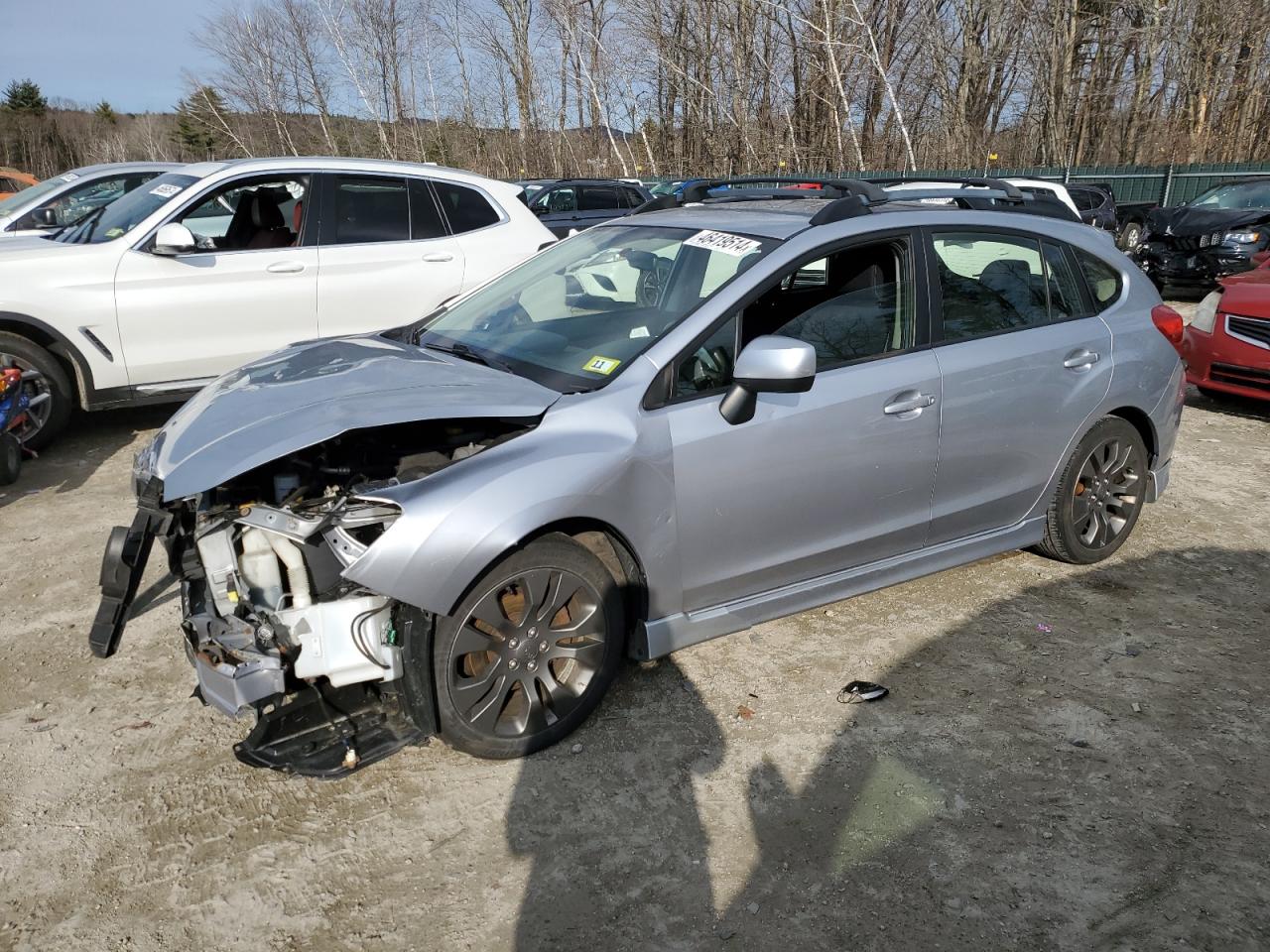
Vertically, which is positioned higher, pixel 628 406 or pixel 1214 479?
pixel 628 406

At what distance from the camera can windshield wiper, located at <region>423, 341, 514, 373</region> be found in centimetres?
360

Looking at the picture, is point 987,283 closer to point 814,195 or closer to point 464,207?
point 814,195

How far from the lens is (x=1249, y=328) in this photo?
7305 millimetres

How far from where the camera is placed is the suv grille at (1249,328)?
7191 millimetres

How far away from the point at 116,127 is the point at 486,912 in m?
68.7

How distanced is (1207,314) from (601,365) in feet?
21.1

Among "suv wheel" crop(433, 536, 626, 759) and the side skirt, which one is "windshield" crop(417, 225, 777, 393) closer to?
"suv wheel" crop(433, 536, 626, 759)

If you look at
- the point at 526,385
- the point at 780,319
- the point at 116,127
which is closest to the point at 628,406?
the point at 526,385

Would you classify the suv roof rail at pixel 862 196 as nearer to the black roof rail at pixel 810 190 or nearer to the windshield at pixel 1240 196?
the black roof rail at pixel 810 190

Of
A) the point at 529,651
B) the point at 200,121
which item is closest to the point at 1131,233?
the point at 529,651

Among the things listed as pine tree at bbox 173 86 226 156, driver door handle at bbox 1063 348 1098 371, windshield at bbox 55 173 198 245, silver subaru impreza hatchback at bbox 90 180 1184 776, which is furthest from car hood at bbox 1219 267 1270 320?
pine tree at bbox 173 86 226 156

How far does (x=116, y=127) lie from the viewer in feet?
194

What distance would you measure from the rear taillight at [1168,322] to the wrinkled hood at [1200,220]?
10614mm

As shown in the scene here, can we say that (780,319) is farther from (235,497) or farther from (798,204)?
(235,497)
